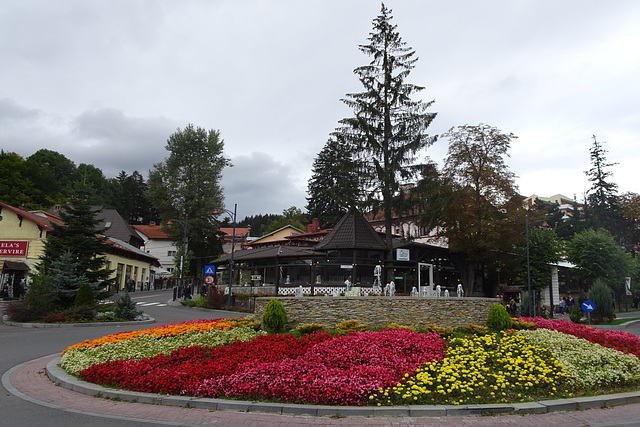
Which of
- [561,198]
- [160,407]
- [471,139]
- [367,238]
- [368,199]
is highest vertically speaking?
[561,198]

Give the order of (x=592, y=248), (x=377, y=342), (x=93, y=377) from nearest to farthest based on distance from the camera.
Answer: (x=93, y=377)
(x=377, y=342)
(x=592, y=248)

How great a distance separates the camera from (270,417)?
718cm

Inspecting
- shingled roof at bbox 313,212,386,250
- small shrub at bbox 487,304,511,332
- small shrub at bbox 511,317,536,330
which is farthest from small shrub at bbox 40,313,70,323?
small shrub at bbox 511,317,536,330

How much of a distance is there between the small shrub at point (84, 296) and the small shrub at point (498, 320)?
17.6 m

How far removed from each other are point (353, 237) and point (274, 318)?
1778 centimetres

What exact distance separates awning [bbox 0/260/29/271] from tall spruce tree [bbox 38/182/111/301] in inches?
530

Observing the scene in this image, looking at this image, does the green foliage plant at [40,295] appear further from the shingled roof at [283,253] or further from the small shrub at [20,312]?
the shingled roof at [283,253]

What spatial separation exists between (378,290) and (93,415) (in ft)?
73.0

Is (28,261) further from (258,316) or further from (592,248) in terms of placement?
(592,248)

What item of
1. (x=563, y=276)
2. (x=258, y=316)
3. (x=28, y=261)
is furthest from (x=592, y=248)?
(x=28, y=261)

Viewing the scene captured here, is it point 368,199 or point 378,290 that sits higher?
point 368,199

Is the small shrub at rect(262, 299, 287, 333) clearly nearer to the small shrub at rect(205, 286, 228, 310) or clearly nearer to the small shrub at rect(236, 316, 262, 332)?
the small shrub at rect(236, 316, 262, 332)

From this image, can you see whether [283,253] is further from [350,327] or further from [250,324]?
[350,327]

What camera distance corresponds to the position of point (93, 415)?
281 inches
